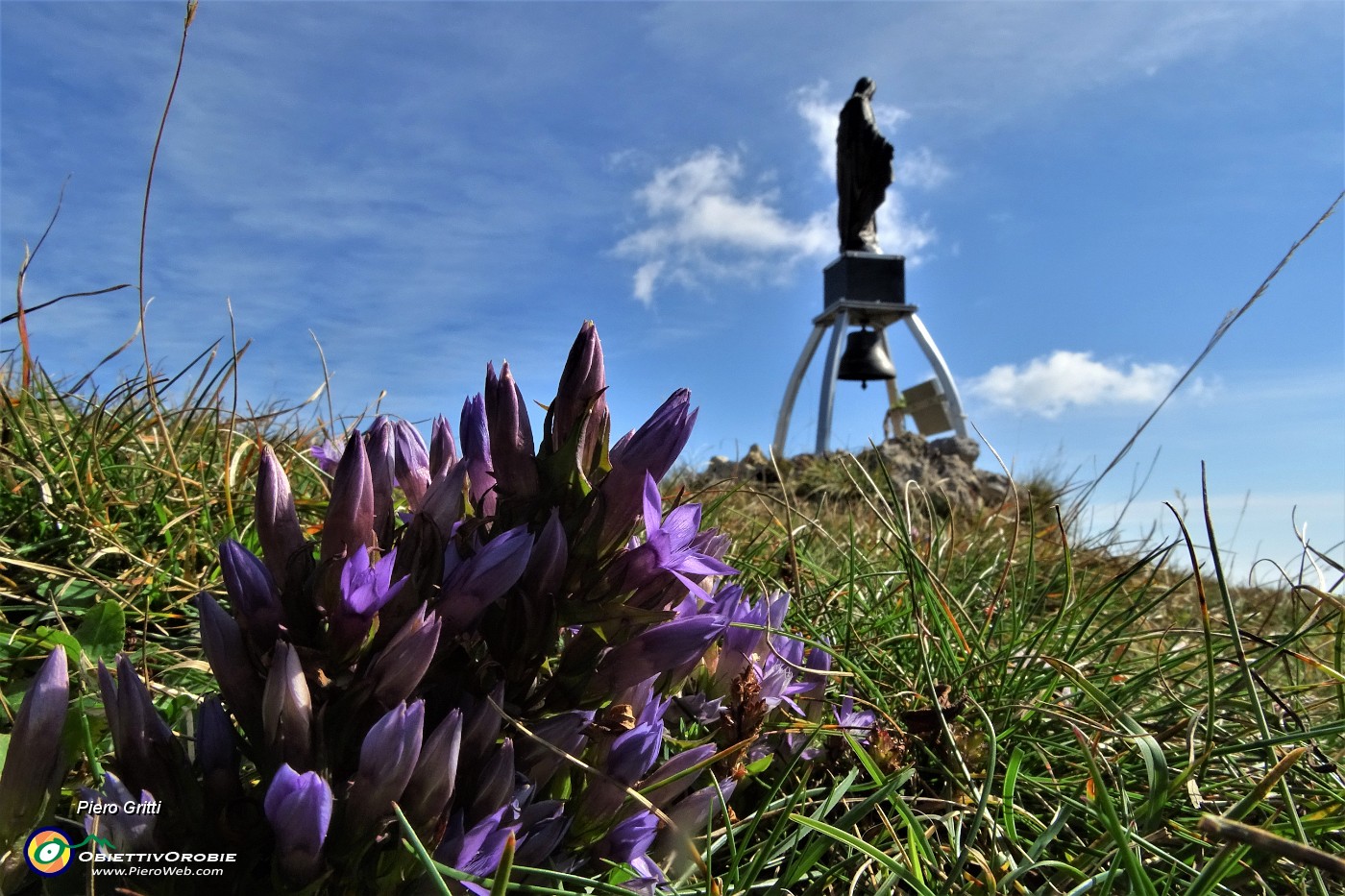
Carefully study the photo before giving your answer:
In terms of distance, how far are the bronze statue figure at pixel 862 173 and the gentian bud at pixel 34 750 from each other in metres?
16.8

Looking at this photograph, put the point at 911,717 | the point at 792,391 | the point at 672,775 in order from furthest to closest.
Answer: the point at 792,391 < the point at 911,717 < the point at 672,775

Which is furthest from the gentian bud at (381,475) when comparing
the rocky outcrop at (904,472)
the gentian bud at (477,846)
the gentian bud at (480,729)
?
the rocky outcrop at (904,472)

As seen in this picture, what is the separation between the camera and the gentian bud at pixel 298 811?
852 mm

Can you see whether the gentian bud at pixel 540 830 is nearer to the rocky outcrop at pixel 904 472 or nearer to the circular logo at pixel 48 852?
the circular logo at pixel 48 852

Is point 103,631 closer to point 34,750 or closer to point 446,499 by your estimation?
point 34,750

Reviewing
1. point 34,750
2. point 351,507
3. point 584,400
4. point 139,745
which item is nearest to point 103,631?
point 34,750

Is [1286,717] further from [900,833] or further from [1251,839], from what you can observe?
[1251,839]

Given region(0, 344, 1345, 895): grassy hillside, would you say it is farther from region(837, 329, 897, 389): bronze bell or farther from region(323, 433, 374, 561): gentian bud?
region(837, 329, 897, 389): bronze bell

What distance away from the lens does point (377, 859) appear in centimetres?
95

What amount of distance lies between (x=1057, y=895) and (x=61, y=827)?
1.28 m

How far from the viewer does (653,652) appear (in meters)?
1.05

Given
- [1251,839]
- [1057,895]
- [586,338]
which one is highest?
[586,338]

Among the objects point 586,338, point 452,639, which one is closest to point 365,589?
point 452,639

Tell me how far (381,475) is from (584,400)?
284mm
